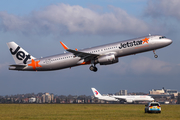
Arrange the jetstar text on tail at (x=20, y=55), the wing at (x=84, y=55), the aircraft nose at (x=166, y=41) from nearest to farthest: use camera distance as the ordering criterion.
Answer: the aircraft nose at (x=166, y=41) < the wing at (x=84, y=55) < the jetstar text on tail at (x=20, y=55)

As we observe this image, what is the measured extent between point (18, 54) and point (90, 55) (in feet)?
65.7

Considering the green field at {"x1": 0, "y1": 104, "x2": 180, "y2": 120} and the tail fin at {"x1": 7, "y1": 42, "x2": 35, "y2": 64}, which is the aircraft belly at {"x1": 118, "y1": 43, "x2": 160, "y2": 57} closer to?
the green field at {"x1": 0, "y1": 104, "x2": 180, "y2": 120}

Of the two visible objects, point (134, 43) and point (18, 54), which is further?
point (18, 54)

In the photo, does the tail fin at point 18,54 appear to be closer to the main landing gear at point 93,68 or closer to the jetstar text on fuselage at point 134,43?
the main landing gear at point 93,68

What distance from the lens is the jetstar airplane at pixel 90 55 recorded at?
181 feet

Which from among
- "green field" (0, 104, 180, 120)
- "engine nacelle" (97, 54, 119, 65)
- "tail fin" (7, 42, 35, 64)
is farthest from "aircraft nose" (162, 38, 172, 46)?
"tail fin" (7, 42, 35, 64)

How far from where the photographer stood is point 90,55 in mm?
57250

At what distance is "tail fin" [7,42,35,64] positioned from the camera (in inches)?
2591

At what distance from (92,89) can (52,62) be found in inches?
2725

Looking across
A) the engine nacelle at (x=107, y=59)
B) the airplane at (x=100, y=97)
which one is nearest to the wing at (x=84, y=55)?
the engine nacelle at (x=107, y=59)

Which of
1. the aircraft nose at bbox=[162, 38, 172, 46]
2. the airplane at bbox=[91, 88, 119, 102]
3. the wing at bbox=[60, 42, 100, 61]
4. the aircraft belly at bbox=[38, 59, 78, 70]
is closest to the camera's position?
the aircraft nose at bbox=[162, 38, 172, 46]

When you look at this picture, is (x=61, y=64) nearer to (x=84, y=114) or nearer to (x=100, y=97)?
(x=84, y=114)

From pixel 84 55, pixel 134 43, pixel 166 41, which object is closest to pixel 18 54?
pixel 84 55

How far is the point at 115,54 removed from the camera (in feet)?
184
